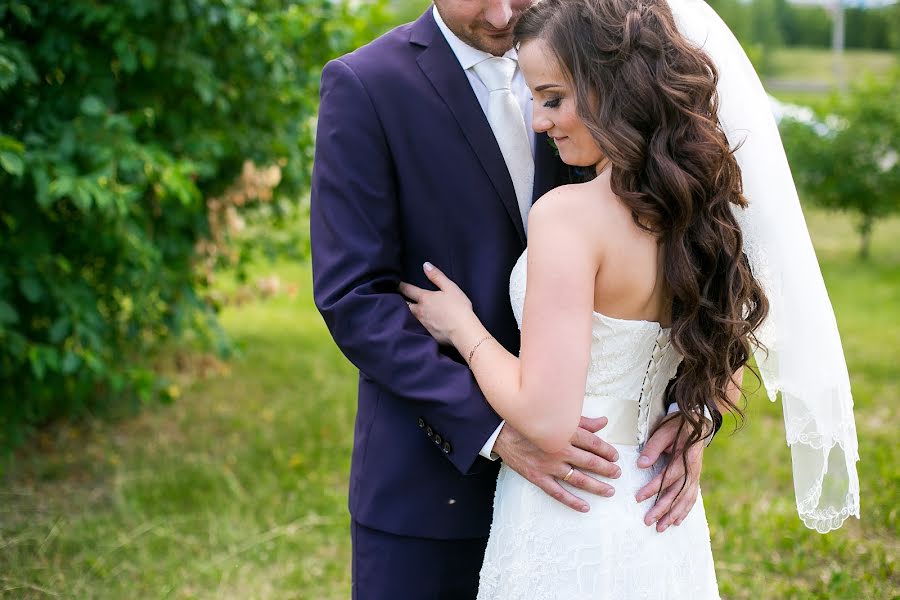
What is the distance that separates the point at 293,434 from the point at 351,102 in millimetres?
3801

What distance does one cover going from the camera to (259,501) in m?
4.79

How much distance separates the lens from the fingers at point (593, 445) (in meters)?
2.04

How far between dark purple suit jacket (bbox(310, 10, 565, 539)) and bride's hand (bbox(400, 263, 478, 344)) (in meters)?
0.04

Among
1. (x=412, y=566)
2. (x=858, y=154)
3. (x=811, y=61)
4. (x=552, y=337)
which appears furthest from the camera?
(x=811, y=61)

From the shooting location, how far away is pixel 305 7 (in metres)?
4.86

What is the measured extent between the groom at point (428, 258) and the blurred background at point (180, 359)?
62.3 inches

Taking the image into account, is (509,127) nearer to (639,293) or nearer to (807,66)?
(639,293)

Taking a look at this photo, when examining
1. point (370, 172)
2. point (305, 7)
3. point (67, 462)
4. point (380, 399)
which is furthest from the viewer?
point (67, 462)

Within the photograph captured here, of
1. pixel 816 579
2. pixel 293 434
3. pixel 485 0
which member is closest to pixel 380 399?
pixel 485 0

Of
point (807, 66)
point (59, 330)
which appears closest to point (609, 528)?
point (59, 330)

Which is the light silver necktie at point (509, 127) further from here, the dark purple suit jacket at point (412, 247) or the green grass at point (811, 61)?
the green grass at point (811, 61)

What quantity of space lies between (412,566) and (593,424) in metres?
0.61

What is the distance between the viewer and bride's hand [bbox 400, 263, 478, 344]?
2.12 metres

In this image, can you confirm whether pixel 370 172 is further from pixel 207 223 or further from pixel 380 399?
pixel 207 223
